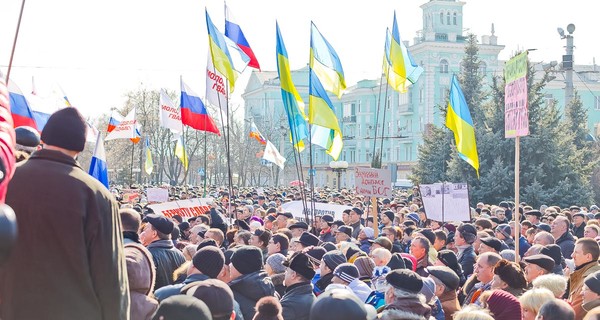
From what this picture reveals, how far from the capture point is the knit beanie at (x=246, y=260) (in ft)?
23.2

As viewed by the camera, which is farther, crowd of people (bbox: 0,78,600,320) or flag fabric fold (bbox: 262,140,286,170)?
flag fabric fold (bbox: 262,140,286,170)

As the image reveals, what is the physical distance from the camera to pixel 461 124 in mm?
15758

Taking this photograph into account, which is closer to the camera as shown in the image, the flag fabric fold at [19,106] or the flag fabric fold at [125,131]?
the flag fabric fold at [19,106]

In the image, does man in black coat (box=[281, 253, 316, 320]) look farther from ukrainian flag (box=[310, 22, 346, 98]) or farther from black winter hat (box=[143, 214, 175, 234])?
ukrainian flag (box=[310, 22, 346, 98])

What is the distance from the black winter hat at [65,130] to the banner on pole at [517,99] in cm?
740

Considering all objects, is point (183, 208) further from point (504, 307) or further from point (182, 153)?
point (182, 153)

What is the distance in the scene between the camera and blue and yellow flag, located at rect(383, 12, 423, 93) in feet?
56.9

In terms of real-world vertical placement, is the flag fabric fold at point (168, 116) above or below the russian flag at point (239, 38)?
below

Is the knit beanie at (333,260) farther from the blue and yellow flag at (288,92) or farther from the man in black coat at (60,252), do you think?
the blue and yellow flag at (288,92)

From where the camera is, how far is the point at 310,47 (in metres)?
15.0

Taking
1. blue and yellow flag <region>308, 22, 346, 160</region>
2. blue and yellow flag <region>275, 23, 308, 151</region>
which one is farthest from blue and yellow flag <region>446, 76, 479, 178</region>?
blue and yellow flag <region>275, 23, 308, 151</region>

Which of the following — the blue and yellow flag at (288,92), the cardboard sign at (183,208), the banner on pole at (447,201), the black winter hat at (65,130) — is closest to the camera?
the black winter hat at (65,130)

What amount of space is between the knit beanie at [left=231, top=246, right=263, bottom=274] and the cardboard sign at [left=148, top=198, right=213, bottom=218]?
346 inches

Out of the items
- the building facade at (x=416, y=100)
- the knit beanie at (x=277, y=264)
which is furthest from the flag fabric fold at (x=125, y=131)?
the building facade at (x=416, y=100)
